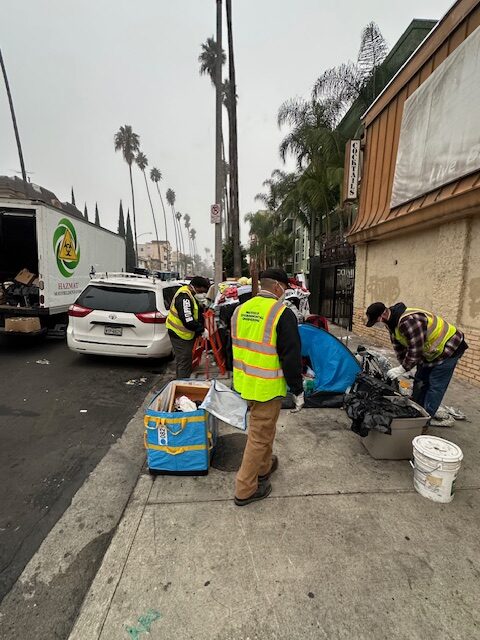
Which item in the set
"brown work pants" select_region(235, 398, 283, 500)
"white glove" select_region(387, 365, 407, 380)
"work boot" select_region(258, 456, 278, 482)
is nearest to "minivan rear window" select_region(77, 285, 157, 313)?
"work boot" select_region(258, 456, 278, 482)

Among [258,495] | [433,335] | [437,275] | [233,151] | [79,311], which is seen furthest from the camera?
[233,151]

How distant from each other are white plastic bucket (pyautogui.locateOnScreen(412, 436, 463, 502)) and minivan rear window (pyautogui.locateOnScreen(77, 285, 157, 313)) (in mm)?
4525

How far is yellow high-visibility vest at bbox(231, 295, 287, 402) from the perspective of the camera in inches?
92.7

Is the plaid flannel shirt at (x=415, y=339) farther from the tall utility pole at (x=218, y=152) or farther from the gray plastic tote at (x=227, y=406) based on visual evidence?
Result: the tall utility pole at (x=218, y=152)

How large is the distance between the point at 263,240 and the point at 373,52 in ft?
84.7

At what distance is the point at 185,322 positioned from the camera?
4441mm

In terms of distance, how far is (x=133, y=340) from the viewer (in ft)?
18.8

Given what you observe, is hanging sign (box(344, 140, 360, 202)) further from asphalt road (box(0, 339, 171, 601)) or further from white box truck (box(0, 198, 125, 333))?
white box truck (box(0, 198, 125, 333))

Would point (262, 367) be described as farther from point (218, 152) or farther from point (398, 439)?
point (218, 152)

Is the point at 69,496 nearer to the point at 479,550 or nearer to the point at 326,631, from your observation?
the point at 326,631

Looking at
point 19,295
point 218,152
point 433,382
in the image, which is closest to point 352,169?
point 218,152

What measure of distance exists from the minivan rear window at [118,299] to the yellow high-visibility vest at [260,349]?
3.68 m

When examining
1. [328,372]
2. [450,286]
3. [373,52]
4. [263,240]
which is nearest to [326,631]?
[328,372]

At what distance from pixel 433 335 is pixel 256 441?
2.19 metres
